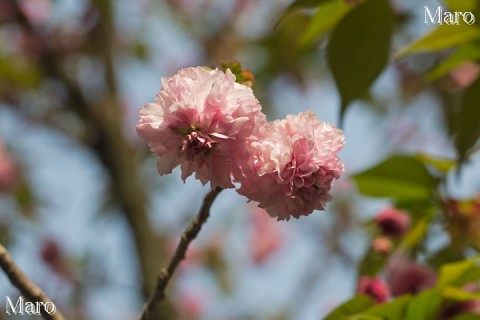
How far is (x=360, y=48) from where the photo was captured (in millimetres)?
799

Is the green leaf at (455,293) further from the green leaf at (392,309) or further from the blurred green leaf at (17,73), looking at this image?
the blurred green leaf at (17,73)

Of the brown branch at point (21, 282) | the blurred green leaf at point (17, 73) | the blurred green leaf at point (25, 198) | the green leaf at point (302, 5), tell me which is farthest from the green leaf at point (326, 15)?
the blurred green leaf at point (25, 198)

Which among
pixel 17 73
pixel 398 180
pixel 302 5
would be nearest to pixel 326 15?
A: pixel 302 5

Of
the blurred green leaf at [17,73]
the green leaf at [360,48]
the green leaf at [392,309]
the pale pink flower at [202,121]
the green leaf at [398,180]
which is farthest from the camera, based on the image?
the blurred green leaf at [17,73]

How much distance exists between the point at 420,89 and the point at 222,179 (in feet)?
5.39

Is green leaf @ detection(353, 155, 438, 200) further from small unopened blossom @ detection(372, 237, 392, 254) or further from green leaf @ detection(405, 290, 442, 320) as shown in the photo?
green leaf @ detection(405, 290, 442, 320)

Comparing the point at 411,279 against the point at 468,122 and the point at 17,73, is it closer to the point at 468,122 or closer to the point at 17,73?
the point at 468,122

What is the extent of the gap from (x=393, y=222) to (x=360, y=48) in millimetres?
345

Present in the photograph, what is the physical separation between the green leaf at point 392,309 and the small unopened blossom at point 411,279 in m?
0.17

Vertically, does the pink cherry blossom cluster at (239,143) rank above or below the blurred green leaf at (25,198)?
below

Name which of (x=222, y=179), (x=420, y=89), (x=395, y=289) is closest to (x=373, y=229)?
(x=395, y=289)

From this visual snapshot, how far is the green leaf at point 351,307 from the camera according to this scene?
708mm

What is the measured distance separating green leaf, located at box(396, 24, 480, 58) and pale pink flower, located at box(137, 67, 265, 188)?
38 centimetres

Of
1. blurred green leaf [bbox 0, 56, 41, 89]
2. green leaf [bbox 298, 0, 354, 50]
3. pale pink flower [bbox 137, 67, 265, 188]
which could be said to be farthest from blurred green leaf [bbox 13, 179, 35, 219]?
pale pink flower [bbox 137, 67, 265, 188]
